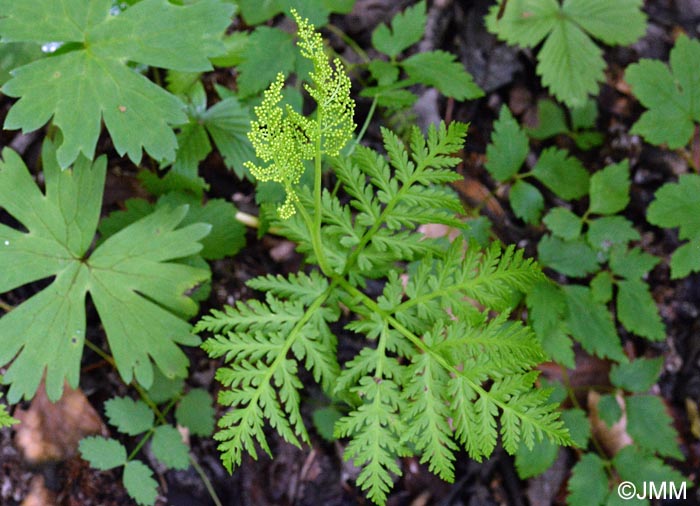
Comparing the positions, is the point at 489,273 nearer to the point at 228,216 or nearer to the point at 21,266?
the point at 228,216

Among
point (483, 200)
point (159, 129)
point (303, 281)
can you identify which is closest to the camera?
point (303, 281)

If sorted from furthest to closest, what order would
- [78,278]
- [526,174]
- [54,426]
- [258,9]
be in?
Result: [526,174] → [258,9] → [54,426] → [78,278]

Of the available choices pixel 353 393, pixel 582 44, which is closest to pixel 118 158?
pixel 353 393

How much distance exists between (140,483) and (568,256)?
2.09m

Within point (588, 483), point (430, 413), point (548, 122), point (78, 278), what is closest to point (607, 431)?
point (588, 483)

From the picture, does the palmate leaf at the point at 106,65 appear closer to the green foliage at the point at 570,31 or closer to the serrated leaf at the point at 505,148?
the serrated leaf at the point at 505,148

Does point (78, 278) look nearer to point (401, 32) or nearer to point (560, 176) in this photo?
point (401, 32)

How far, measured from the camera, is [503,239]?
3.11 metres

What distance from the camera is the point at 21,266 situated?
86.7 inches

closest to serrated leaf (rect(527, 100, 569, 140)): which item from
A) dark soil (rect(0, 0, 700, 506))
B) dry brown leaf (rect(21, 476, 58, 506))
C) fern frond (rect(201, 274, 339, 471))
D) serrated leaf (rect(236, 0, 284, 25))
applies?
dark soil (rect(0, 0, 700, 506))

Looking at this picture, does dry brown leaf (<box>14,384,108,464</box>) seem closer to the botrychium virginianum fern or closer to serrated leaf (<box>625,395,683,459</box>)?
the botrychium virginianum fern

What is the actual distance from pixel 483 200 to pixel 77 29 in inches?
77.1

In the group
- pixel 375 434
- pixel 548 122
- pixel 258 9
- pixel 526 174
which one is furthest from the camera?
pixel 548 122

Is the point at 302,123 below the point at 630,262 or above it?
above
